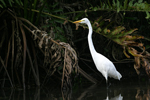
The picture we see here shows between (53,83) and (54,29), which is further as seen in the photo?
(53,83)

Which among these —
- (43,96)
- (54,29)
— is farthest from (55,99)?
(54,29)

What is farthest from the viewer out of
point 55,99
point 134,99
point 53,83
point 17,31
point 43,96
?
point 53,83

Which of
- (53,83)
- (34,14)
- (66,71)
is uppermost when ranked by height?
(34,14)

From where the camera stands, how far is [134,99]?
361cm

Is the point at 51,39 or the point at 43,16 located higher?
the point at 43,16

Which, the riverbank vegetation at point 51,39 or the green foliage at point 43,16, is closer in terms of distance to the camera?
the riverbank vegetation at point 51,39

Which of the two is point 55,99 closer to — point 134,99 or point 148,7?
point 134,99

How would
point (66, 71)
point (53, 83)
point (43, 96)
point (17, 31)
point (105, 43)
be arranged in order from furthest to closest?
point (105, 43) < point (53, 83) < point (17, 31) < point (66, 71) < point (43, 96)

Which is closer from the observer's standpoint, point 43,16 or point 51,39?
point 51,39

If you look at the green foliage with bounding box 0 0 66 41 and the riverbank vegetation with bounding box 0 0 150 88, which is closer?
the riverbank vegetation with bounding box 0 0 150 88

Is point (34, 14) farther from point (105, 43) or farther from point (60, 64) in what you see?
point (105, 43)

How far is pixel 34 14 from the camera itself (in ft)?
18.2

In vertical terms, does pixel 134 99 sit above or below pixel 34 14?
below

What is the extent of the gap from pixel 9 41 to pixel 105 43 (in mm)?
2794
